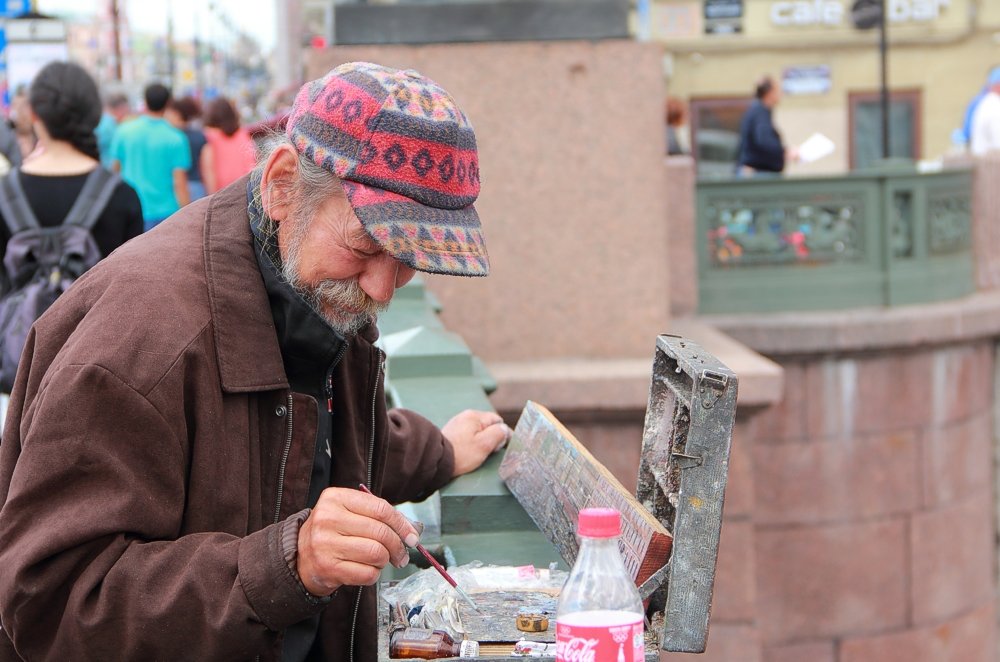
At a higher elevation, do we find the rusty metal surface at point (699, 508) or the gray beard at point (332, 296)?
the gray beard at point (332, 296)

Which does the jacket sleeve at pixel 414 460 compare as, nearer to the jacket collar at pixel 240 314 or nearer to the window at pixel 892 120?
the jacket collar at pixel 240 314

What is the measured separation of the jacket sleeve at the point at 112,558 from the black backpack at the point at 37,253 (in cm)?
258

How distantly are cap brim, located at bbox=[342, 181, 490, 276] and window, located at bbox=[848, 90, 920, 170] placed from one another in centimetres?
2145

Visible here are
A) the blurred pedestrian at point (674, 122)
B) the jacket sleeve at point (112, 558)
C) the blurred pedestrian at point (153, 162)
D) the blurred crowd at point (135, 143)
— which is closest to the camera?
the jacket sleeve at point (112, 558)

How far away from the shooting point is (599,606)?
1.82 m

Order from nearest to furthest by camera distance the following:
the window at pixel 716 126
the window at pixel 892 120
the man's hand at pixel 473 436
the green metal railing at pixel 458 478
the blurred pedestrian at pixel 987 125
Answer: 1. the green metal railing at pixel 458 478
2. the man's hand at pixel 473 436
3. the blurred pedestrian at pixel 987 125
4. the window at pixel 716 126
5. the window at pixel 892 120

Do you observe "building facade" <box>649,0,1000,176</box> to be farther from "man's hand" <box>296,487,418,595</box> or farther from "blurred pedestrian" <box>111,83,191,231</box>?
"man's hand" <box>296,487,418,595</box>

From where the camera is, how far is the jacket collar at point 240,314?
2031 mm

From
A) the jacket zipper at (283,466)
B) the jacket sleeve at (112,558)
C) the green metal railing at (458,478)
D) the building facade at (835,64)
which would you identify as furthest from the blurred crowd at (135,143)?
the building facade at (835,64)

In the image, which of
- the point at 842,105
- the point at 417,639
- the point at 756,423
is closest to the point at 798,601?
the point at 756,423

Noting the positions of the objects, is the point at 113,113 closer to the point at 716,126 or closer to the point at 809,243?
the point at 809,243

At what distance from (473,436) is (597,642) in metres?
1.40

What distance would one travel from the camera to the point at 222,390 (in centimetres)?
203

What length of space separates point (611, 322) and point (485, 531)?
3136mm
